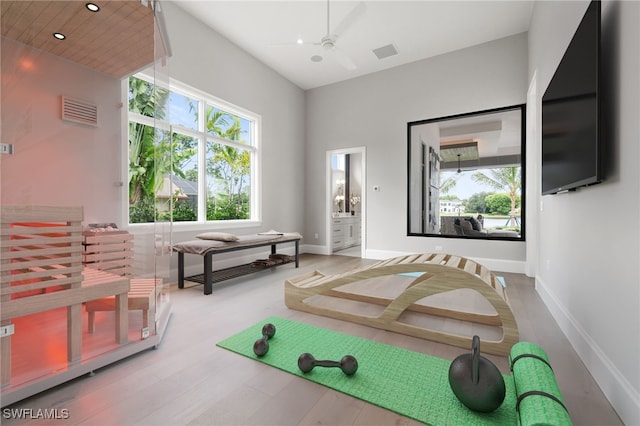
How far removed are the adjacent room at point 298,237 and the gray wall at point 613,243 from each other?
15mm

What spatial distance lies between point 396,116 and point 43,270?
5076 millimetres

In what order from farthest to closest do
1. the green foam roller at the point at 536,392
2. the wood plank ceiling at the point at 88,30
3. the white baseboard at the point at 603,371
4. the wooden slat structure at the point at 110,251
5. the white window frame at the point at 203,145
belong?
the white window frame at the point at 203,145, the wooden slat structure at the point at 110,251, the wood plank ceiling at the point at 88,30, the white baseboard at the point at 603,371, the green foam roller at the point at 536,392

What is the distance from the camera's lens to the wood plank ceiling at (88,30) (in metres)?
1.74

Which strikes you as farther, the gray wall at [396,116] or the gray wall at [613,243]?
the gray wall at [396,116]

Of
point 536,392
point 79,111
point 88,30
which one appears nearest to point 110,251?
point 79,111

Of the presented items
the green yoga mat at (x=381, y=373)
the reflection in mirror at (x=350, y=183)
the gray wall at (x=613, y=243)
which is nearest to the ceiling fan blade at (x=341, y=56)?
the gray wall at (x=613, y=243)

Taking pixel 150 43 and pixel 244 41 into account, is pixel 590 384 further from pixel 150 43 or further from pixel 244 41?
pixel 244 41

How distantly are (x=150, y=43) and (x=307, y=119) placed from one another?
4028 millimetres

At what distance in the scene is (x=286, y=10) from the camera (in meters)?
3.76

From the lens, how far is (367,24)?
4.06 metres

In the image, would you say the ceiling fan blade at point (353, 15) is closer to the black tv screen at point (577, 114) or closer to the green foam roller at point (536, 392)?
the black tv screen at point (577, 114)

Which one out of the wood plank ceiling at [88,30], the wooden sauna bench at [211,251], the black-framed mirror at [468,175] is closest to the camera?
the wood plank ceiling at [88,30]

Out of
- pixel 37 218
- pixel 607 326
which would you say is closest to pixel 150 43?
pixel 37 218

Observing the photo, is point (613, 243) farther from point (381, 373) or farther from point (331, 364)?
point (331, 364)
